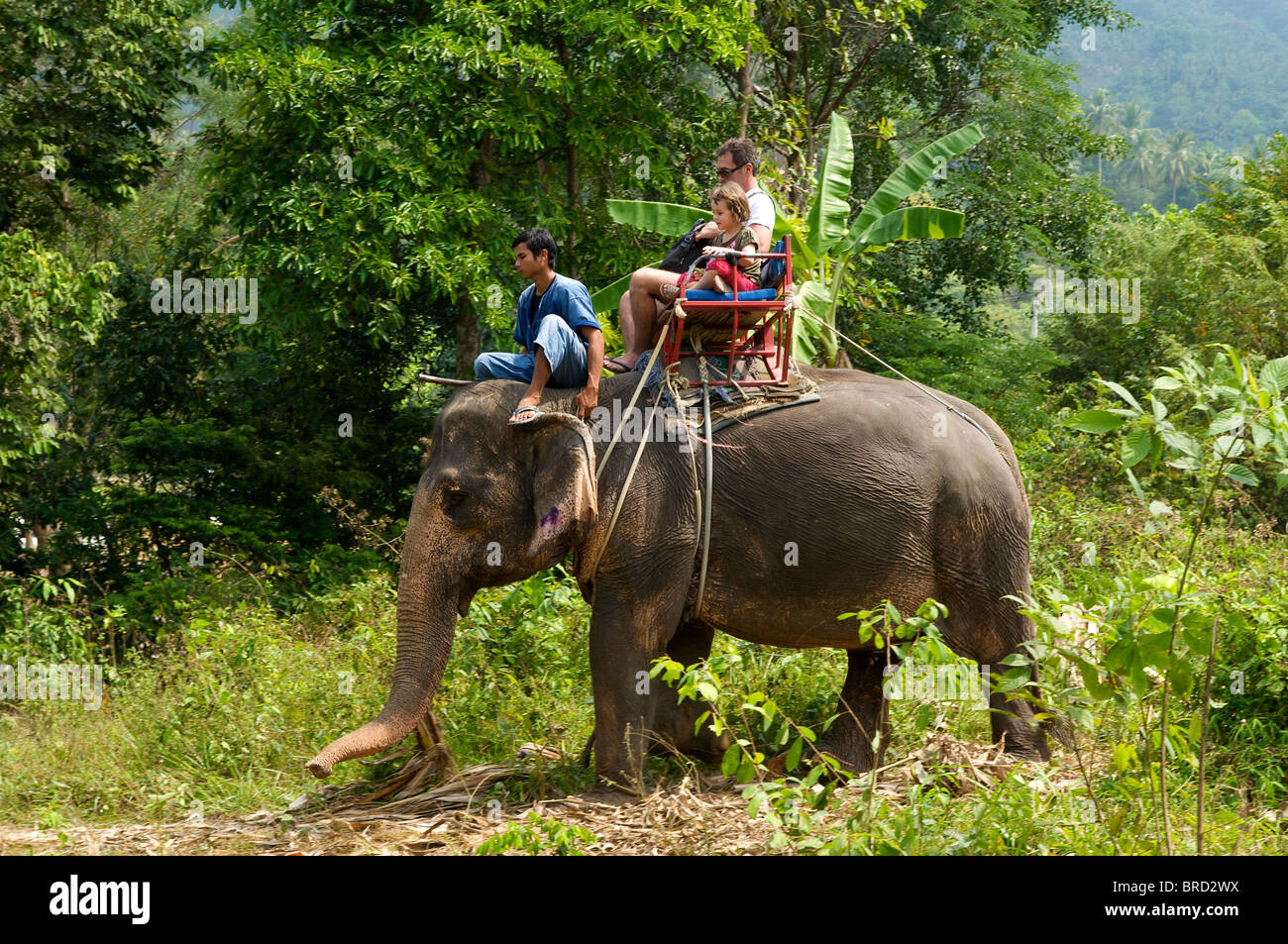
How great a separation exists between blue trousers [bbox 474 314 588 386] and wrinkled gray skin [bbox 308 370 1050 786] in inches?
4.3

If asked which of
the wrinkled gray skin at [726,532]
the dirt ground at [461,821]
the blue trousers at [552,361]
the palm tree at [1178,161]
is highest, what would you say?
the palm tree at [1178,161]

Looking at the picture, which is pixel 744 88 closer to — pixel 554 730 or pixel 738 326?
pixel 738 326

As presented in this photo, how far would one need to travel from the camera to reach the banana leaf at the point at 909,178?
34.6ft

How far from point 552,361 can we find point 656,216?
4.66m

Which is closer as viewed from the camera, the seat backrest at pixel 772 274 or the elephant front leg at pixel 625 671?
the elephant front leg at pixel 625 671

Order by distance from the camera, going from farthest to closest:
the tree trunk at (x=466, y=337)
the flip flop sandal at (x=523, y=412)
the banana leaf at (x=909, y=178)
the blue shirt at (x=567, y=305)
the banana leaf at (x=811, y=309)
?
the tree trunk at (x=466, y=337) < the banana leaf at (x=909, y=178) < the banana leaf at (x=811, y=309) < the blue shirt at (x=567, y=305) < the flip flop sandal at (x=523, y=412)

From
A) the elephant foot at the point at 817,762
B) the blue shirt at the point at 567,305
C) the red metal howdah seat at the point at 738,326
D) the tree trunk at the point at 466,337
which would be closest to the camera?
the red metal howdah seat at the point at 738,326

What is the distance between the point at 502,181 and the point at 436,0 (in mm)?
1697

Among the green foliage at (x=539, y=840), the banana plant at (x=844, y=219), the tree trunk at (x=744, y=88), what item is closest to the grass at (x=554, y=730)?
the green foliage at (x=539, y=840)

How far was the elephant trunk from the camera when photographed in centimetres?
545

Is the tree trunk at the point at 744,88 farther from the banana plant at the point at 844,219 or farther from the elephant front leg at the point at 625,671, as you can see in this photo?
the elephant front leg at the point at 625,671

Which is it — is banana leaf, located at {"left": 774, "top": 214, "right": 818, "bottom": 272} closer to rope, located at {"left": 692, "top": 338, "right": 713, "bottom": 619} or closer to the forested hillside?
rope, located at {"left": 692, "top": 338, "right": 713, "bottom": 619}

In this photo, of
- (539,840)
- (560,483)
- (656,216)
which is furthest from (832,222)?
(539,840)
